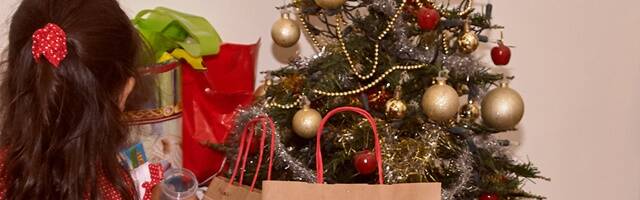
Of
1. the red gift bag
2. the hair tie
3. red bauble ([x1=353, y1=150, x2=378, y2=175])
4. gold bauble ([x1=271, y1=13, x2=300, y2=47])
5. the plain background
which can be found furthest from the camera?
the plain background

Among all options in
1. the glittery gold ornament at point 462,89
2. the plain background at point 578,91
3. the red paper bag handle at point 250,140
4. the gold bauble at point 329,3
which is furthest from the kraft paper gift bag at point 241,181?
the plain background at point 578,91

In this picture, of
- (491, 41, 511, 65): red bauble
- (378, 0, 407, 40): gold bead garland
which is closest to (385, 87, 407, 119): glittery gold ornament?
(378, 0, 407, 40): gold bead garland

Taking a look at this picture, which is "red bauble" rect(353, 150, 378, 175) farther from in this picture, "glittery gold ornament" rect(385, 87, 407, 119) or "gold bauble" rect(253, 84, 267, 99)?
"gold bauble" rect(253, 84, 267, 99)

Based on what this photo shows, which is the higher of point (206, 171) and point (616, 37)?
point (616, 37)

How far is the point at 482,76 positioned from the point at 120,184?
2.09 ft

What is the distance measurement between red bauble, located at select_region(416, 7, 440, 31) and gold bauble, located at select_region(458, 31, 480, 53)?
0.18ft

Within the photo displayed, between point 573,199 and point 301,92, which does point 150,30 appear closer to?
→ point 301,92

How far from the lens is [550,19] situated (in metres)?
2.20

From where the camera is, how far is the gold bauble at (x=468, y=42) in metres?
1.50

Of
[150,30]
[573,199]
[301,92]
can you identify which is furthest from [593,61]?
[150,30]

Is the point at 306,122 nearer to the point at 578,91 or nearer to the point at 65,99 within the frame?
the point at 65,99

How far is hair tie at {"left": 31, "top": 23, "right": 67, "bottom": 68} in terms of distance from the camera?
1182mm

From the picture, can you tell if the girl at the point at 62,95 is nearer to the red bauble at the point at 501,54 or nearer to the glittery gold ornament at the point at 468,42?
the glittery gold ornament at the point at 468,42

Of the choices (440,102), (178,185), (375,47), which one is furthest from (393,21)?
(178,185)
